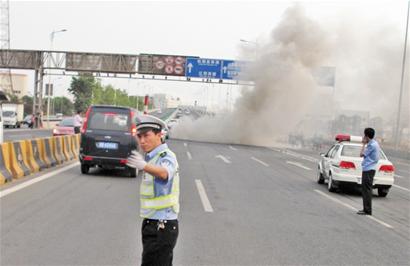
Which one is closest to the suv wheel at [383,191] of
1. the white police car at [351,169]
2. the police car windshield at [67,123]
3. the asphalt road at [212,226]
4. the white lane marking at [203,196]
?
the white police car at [351,169]

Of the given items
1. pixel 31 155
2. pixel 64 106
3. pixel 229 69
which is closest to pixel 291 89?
pixel 229 69

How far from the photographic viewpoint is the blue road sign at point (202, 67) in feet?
156

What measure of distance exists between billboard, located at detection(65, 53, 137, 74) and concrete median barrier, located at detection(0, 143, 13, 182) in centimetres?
3685

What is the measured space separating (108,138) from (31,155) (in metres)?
2.07

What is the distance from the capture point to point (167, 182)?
3.80 meters

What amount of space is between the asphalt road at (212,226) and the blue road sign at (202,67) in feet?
Result: 114

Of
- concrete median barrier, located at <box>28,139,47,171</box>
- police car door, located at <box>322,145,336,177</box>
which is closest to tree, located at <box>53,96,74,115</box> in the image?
concrete median barrier, located at <box>28,139,47,171</box>

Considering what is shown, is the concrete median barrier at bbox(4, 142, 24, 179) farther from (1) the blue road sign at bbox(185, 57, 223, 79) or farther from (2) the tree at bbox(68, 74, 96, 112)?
(2) the tree at bbox(68, 74, 96, 112)

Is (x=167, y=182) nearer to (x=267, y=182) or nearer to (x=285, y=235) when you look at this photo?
(x=285, y=235)

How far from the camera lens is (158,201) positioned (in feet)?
12.6

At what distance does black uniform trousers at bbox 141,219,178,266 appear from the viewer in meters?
3.76

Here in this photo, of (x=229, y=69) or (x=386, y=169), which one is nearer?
(x=386, y=169)

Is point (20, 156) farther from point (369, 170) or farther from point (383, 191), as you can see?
point (383, 191)

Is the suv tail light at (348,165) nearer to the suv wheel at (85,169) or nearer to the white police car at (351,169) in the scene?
the white police car at (351,169)
